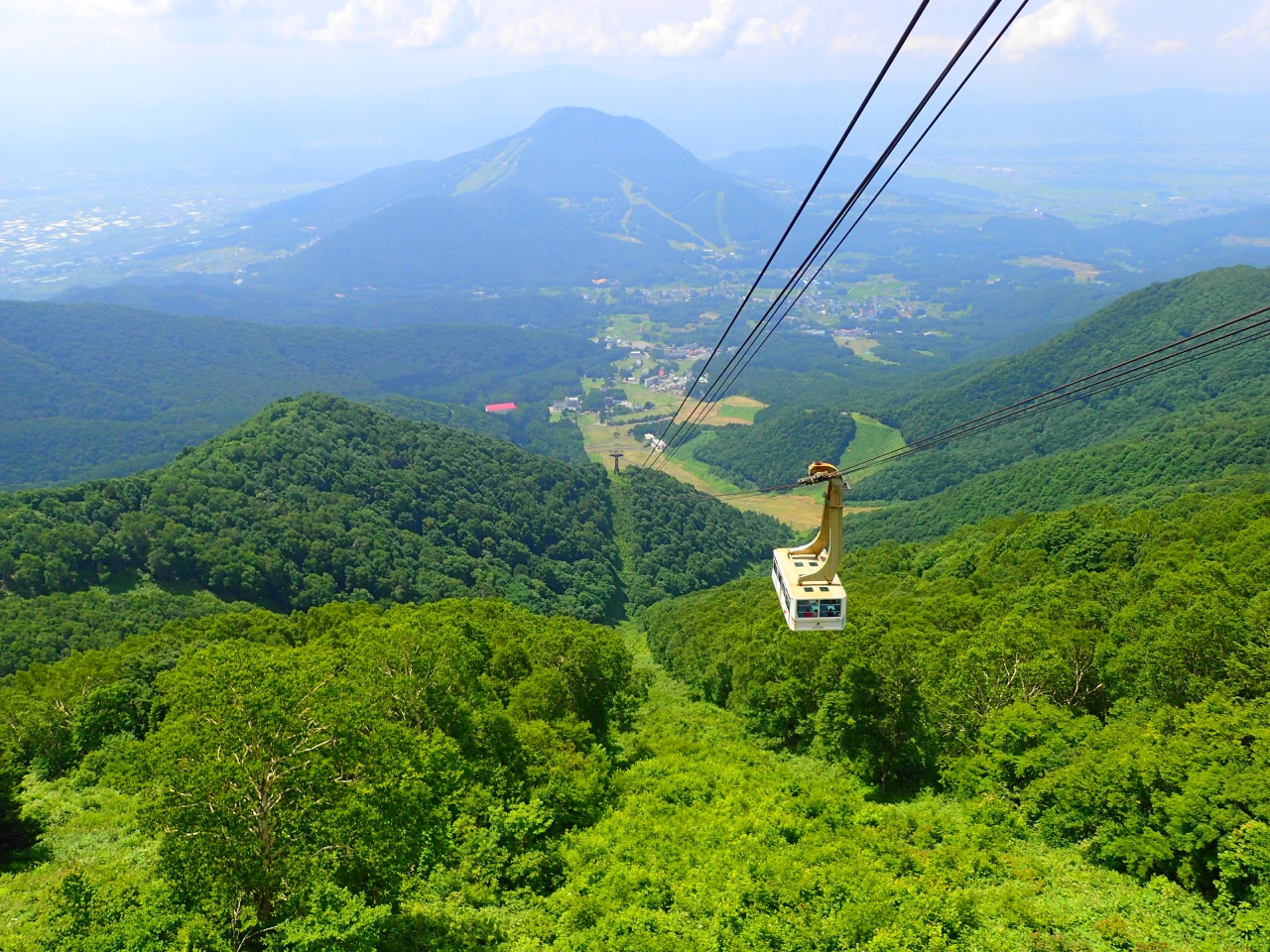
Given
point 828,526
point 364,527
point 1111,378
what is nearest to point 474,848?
A: point 828,526

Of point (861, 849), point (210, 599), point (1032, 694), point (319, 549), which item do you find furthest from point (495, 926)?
point (319, 549)

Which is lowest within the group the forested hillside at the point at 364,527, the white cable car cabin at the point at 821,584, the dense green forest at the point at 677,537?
the dense green forest at the point at 677,537

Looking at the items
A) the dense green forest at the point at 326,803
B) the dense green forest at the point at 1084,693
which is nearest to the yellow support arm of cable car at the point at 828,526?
the dense green forest at the point at 1084,693

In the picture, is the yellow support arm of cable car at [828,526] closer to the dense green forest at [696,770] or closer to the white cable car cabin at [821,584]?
the white cable car cabin at [821,584]

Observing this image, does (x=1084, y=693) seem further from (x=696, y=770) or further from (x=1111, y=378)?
(x=1111, y=378)

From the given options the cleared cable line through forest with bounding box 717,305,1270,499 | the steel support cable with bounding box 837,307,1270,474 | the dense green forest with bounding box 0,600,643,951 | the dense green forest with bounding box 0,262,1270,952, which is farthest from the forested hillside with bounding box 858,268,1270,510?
the dense green forest with bounding box 0,600,643,951

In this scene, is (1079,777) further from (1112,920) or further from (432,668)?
(432,668)
